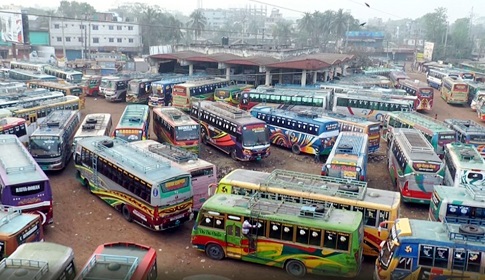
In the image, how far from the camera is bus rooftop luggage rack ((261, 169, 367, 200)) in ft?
40.0

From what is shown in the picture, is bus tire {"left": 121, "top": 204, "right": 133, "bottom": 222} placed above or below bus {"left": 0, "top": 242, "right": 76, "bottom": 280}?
below

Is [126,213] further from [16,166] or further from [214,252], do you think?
[214,252]

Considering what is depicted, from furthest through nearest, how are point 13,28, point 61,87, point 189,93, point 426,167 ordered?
point 13,28
point 61,87
point 189,93
point 426,167

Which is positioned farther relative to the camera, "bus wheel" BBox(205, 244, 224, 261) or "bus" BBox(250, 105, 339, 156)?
"bus" BBox(250, 105, 339, 156)

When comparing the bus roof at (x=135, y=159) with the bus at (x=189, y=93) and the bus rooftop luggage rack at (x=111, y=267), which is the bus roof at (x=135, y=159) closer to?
the bus rooftop luggage rack at (x=111, y=267)

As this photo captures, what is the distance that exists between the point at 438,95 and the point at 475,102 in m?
9.02

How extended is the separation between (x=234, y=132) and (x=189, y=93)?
1137 cm

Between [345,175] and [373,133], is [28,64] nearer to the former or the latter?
[373,133]

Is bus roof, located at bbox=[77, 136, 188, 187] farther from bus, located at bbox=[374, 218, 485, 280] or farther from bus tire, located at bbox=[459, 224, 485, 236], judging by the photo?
bus tire, located at bbox=[459, 224, 485, 236]

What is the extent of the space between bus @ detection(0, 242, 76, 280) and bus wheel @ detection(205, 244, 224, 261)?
3613 mm

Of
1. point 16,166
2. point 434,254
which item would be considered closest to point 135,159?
point 16,166

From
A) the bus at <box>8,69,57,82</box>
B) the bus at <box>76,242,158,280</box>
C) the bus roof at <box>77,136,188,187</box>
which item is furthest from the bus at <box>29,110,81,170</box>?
the bus at <box>8,69,57,82</box>

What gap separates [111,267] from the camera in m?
8.52

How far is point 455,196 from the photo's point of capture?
12586 mm
